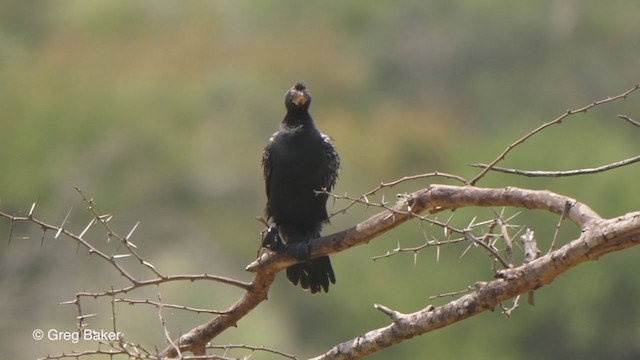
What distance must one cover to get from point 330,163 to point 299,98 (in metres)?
0.38

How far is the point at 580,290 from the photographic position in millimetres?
21328

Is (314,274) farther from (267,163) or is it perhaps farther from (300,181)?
(267,163)

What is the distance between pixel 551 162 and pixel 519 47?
2.50 m

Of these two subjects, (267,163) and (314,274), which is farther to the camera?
(267,163)

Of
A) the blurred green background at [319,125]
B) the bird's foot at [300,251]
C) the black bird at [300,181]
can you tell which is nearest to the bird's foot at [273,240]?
the black bird at [300,181]

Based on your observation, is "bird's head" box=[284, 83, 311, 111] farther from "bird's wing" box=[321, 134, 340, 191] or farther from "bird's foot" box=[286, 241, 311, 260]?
"bird's foot" box=[286, 241, 311, 260]

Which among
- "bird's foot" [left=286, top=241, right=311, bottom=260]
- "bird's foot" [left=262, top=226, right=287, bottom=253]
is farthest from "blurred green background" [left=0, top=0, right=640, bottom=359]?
"bird's foot" [left=286, top=241, right=311, bottom=260]

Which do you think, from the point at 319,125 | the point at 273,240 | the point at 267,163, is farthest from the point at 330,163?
the point at 319,125

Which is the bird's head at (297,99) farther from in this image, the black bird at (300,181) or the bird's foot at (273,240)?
the bird's foot at (273,240)

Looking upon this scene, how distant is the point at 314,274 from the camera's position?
22.0 ft

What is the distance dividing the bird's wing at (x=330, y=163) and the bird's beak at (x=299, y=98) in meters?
0.21

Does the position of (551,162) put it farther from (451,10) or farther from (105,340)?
(105,340)

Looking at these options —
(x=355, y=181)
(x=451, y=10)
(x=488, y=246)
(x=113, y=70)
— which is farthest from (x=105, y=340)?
(x=451, y=10)

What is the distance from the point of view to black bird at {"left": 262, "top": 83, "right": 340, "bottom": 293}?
264 inches
